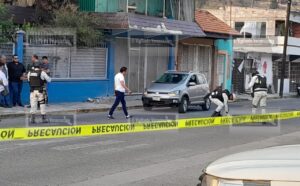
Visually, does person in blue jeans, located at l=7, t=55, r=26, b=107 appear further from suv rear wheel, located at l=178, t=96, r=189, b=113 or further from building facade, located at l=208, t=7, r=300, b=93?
building facade, located at l=208, t=7, r=300, b=93

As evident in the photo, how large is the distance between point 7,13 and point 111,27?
478cm

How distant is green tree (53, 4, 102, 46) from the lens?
2281 centimetres

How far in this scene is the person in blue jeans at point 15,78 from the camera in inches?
761

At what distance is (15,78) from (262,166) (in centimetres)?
1665

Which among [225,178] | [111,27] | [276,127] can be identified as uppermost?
[111,27]

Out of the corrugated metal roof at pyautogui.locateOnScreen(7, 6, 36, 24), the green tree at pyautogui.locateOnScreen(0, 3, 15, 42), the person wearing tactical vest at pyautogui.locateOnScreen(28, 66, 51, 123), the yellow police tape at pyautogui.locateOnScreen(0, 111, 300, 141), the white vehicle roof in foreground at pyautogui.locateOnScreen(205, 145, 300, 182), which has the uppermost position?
the corrugated metal roof at pyautogui.locateOnScreen(7, 6, 36, 24)

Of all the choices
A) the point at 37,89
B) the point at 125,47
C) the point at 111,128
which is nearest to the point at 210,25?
the point at 125,47

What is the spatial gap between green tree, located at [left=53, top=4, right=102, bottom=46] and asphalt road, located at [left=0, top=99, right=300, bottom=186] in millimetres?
9351

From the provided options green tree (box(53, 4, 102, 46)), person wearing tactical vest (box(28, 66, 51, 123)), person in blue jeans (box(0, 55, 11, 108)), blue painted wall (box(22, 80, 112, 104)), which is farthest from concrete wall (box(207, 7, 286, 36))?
person wearing tactical vest (box(28, 66, 51, 123))

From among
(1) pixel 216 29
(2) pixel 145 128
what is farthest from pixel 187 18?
(2) pixel 145 128

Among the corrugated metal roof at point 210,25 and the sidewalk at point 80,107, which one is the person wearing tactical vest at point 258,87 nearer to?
the sidewalk at point 80,107

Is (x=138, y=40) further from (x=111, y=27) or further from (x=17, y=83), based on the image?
(x=17, y=83)

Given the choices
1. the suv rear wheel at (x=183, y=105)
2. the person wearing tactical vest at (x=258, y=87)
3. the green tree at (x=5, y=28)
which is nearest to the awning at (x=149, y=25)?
the suv rear wheel at (x=183, y=105)

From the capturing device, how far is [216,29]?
109 feet
